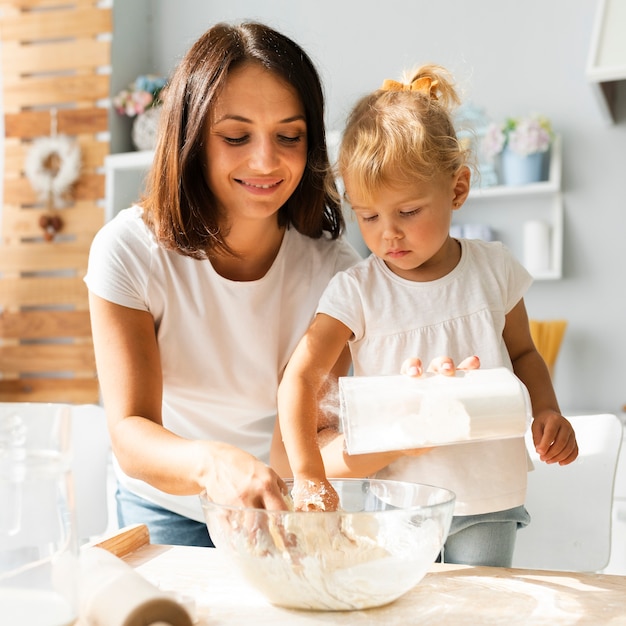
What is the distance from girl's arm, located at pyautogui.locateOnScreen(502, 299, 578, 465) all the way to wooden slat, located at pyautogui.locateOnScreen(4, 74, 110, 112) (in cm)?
242

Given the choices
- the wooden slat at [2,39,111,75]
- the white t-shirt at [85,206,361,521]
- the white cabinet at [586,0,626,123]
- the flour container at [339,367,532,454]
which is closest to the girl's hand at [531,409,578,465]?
the flour container at [339,367,532,454]

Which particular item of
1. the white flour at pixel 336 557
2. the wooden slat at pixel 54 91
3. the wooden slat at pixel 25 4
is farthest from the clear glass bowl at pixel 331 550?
the wooden slat at pixel 25 4

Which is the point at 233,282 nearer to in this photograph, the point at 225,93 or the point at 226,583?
the point at 225,93

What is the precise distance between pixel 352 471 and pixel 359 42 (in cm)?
236

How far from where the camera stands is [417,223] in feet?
3.76

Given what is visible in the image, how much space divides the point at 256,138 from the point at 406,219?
9.9 inches

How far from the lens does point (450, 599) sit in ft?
2.67

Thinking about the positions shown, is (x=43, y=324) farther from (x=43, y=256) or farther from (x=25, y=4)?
(x=25, y=4)

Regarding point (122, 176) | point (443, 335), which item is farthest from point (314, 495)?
point (122, 176)

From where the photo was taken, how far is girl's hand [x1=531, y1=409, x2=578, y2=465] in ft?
3.58

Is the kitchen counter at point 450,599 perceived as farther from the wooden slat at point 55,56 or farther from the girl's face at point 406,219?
the wooden slat at point 55,56

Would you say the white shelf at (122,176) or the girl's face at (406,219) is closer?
the girl's face at (406,219)

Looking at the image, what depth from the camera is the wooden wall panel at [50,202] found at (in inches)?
129

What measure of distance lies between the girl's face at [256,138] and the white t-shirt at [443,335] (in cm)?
17
